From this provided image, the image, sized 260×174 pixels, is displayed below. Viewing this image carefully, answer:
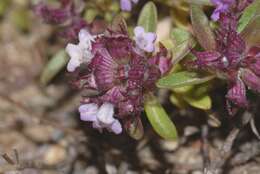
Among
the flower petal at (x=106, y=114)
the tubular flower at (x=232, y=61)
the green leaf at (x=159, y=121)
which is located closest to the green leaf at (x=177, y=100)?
the green leaf at (x=159, y=121)

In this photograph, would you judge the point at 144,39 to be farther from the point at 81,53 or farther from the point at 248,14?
the point at 248,14

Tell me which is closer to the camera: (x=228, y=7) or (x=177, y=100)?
(x=228, y=7)

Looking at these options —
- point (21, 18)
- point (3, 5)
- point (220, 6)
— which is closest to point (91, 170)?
point (220, 6)

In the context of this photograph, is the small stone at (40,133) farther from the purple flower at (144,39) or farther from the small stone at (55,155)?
the purple flower at (144,39)

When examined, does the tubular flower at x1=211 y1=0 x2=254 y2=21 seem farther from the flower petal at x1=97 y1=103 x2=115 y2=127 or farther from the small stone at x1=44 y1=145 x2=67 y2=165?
the small stone at x1=44 y1=145 x2=67 y2=165

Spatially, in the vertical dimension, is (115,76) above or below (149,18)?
below

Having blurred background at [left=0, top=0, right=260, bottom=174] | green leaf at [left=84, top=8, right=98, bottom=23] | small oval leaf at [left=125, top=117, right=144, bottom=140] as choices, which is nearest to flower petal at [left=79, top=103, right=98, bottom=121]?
small oval leaf at [left=125, top=117, right=144, bottom=140]

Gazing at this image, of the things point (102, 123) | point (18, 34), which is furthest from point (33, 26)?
point (102, 123)

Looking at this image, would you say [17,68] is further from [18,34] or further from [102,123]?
[102,123]
